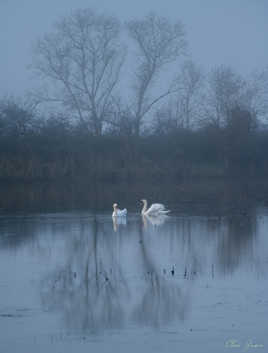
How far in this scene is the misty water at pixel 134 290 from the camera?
324 inches

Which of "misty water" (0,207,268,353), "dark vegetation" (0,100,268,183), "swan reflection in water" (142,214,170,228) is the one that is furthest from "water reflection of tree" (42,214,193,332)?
"dark vegetation" (0,100,268,183)

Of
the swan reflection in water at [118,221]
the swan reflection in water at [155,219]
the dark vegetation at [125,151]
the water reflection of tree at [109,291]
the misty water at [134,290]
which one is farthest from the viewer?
the dark vegetation at [125,151]

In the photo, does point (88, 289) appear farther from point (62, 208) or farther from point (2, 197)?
point (2, 197)

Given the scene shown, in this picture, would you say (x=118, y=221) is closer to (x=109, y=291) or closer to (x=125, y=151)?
Answer: (x=109, y=291)

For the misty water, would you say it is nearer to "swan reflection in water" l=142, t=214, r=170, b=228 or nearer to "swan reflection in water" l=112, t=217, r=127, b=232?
"swan reflection in water" l=112, t=217, r=127, b=232

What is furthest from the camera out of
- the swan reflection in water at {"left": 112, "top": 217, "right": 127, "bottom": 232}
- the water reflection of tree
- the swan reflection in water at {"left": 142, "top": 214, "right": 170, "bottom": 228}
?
the swan reflection in water at {"left": 142, "top": 214, "right": 170, "bottom": 228}

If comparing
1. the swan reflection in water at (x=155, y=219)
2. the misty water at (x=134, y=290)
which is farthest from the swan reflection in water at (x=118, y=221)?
the misty water at (x=134, y=290)

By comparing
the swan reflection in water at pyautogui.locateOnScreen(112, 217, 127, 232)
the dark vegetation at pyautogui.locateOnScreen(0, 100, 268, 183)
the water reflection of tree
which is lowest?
the water reflection of tree

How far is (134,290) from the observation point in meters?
10.6

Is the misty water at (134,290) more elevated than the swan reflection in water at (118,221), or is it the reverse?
the swan reflection in water at (118,221)

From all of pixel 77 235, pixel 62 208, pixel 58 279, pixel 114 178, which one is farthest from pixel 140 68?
pixel 58 279

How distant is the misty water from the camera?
8.23 meters

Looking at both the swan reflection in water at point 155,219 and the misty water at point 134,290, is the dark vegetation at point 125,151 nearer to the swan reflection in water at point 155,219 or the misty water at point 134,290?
the swan reflection in water at point 155,219

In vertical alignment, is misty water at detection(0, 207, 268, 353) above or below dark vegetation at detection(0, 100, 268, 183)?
below
